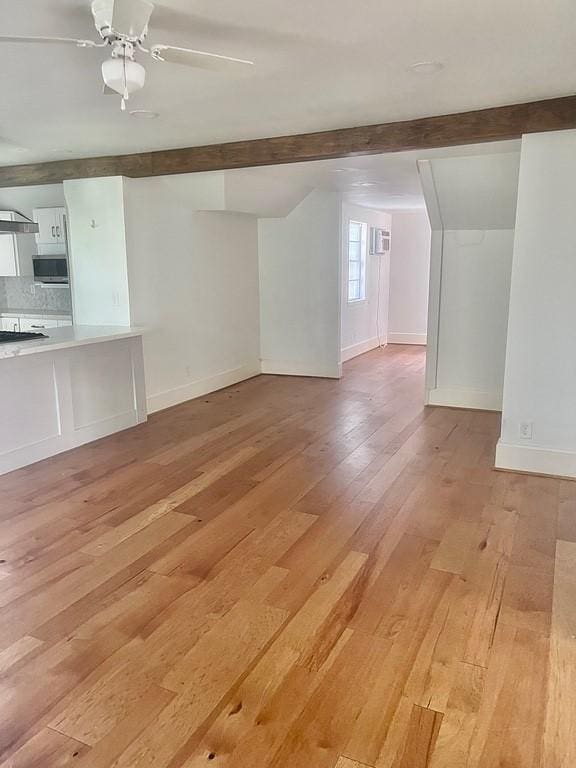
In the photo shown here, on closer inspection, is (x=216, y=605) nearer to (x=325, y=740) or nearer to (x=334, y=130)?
(x=325, y=740)

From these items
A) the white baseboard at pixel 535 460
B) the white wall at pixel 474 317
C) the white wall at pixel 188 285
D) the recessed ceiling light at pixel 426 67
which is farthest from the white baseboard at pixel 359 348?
the recessed ceiling light at pixel 426 67

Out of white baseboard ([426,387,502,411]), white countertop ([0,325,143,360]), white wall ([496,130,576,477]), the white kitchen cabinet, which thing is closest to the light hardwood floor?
white wall ([496,130,576,477])

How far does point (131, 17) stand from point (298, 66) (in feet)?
3.08

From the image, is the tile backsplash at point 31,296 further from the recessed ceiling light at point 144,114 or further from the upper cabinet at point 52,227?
the recessed ceiling light at point 144,114

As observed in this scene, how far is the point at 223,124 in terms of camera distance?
12.5 feet

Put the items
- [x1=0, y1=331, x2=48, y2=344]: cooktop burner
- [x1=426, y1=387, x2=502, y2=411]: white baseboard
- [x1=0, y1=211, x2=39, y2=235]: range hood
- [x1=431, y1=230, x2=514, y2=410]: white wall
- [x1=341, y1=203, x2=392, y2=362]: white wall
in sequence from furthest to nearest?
[x1=341, y1=203, x2=392, y2=362]: white wall → [x1=426, y1=387, x2=502, y2=411]: white baseboard → [x1=431, y1=230, x2=514, y2=410]: white wall → [x1=0, y1=211, x2=39, y2=235]: range hood → [x1=0, y1=331, x2=48, y2=344]: cooktop burner

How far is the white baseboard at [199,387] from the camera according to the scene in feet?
18.6

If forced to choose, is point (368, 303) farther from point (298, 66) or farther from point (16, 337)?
point (298, 66)

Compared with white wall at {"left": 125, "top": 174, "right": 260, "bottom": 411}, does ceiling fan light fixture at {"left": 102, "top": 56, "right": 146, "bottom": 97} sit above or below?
above

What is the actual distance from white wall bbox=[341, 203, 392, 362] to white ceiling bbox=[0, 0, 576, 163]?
13.1ft

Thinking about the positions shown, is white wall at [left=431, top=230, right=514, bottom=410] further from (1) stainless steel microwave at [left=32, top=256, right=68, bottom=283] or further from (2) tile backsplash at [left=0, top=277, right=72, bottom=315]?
(2) tile backsplash at [left=0, top=277, right=72, bottom=315]

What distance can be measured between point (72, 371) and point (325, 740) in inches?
138

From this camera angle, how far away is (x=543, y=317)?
3670 mm

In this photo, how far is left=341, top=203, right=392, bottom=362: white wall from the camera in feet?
26.0
